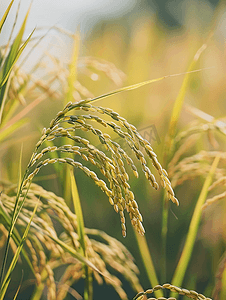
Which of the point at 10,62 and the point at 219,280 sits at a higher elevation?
the point at 10,62

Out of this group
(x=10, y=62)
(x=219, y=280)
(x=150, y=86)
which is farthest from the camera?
(x=150, y=86)

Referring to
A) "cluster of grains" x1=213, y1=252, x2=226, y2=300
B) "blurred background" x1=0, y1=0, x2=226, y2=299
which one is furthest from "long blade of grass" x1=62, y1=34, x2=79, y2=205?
"cluster of grains" x1=213, y1=252, x2=226, y2=300

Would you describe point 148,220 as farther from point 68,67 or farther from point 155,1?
point 155,1

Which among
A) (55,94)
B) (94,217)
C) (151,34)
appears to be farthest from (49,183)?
(151,34)

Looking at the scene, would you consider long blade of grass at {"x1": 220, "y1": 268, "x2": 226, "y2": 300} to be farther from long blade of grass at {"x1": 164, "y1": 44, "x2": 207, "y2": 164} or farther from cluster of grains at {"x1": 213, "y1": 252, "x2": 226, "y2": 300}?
long blade of grass at {"x1": 164, "y1": 44, "x2": 207, "y2": 164}

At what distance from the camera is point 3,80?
0.40 m

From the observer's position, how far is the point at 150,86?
3.68 ft

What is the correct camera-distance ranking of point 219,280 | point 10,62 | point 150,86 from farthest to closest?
point 150,86
point 219,280
point 10,62

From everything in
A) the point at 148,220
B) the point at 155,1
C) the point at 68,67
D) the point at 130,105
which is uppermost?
the point at 155,1

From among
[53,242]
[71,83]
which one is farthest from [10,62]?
[53,242]

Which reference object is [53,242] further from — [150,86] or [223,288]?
[150,86]

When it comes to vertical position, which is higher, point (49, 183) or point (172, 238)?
point (49, 183)

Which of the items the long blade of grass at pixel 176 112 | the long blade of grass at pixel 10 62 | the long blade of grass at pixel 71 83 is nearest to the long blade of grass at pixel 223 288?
the long blade of grass at pixel 176 112

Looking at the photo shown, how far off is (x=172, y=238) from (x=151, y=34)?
105 centimetres
